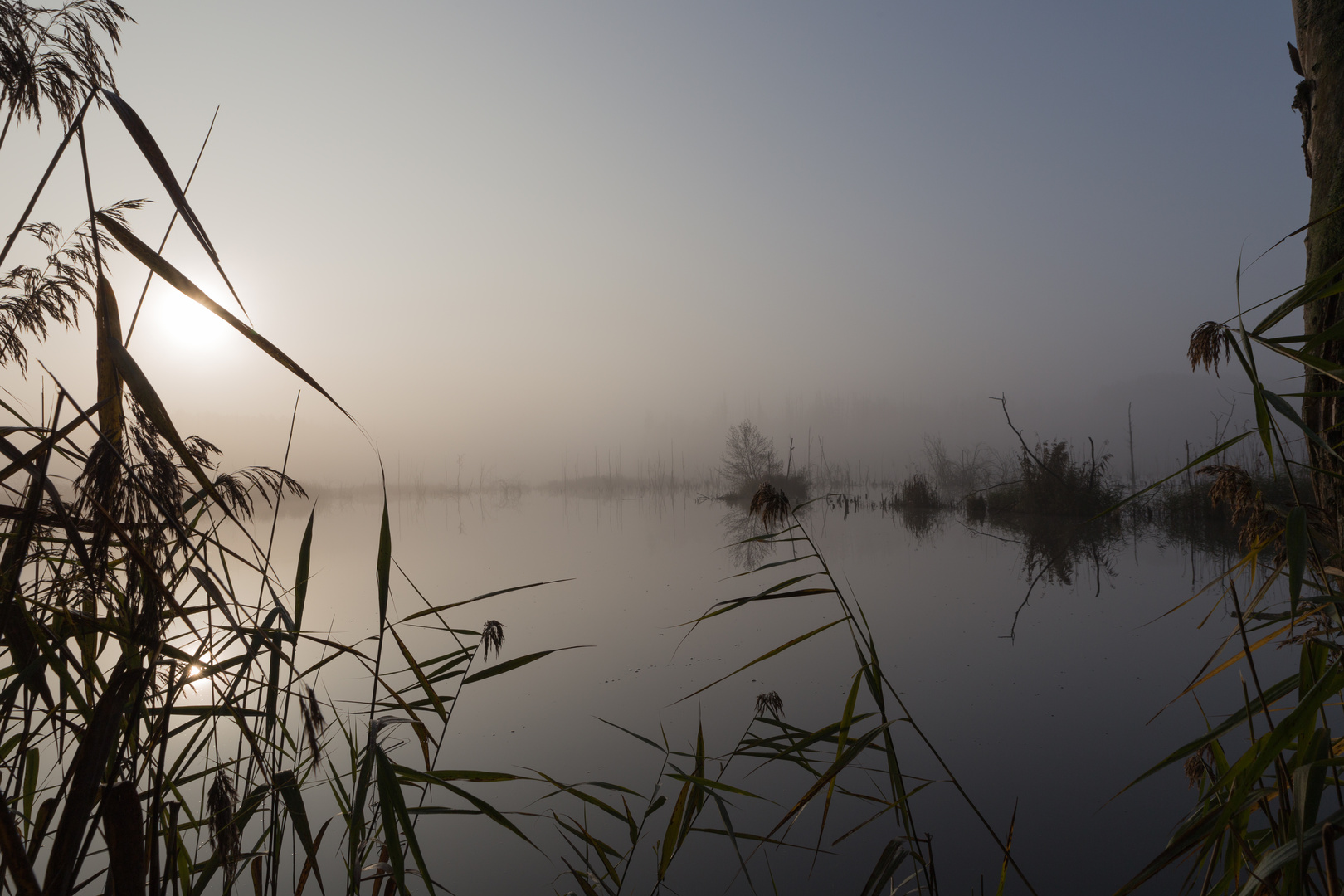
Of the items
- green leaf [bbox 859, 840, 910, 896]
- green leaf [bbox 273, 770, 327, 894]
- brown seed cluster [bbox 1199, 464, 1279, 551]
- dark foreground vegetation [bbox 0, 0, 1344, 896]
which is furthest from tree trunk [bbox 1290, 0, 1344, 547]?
green leaf [bbox 273, 770, 327, 894]

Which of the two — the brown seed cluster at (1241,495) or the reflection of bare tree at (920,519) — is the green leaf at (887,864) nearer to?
the brown seed cluster at (1241,495)

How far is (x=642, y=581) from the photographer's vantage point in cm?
778

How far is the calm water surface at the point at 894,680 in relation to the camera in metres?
2.46

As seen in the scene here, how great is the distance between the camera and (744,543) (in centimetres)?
861

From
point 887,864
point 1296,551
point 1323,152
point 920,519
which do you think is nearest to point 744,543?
point 1323,152

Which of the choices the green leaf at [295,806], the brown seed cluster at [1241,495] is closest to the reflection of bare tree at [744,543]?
the brown seed cluster at [1241,495]

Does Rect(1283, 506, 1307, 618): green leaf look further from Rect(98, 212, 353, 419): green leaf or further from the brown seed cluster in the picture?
the brown seed cluster

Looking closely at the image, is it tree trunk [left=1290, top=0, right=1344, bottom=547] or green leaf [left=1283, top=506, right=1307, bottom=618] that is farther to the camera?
tree trunk [left=1290, top=0, right=1344, bottom=547]

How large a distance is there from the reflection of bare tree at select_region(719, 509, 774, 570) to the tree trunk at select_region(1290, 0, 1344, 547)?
498cm

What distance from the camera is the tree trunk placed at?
154cm

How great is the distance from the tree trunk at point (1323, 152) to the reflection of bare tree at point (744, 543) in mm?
4983

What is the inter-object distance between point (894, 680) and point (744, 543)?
4.44 meters

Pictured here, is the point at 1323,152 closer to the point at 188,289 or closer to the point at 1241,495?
the point at 1241,495

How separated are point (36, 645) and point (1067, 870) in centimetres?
294
